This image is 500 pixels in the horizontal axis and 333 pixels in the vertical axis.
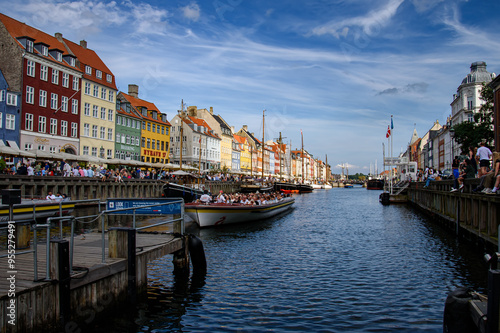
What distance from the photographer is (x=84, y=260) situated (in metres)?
10.4

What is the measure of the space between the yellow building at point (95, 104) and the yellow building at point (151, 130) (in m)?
10.6

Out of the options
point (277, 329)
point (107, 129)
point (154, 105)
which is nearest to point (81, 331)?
point (277, 329)

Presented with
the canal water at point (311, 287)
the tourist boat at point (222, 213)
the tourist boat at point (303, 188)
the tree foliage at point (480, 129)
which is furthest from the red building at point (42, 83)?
the tourist boat at point (303, 188)

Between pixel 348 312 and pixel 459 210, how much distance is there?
16.3m

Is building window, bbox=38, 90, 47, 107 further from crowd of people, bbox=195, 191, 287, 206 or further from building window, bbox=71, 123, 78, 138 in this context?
crowd of people, bbox=195, 191, 287, 206

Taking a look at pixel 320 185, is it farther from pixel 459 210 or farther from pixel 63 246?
pixel 63 246

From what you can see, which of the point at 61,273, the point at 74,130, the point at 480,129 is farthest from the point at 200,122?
the point at 61,273

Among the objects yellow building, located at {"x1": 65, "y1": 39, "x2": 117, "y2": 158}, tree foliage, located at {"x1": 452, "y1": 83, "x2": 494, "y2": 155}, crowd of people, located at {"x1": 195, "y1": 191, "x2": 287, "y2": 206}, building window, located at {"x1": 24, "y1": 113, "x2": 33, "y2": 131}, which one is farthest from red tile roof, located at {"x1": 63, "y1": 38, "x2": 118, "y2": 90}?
tree foliage, located at {"x1": 452, "y1": 83, "x2": 494, "y2": 155}

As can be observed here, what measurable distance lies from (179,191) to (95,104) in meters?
23.3

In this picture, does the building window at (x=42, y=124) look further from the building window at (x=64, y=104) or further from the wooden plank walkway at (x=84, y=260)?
the wooden plank walkway at (x=84, y=260)

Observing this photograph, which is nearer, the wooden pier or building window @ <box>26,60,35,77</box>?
the wooden pier

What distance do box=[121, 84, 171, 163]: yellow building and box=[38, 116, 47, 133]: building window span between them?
26477 millimetres

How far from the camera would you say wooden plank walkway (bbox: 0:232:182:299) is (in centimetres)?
824

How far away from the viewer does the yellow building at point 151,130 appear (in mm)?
77312
